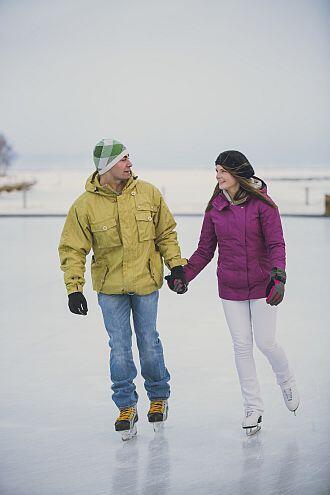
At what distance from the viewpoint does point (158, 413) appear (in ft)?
11.7

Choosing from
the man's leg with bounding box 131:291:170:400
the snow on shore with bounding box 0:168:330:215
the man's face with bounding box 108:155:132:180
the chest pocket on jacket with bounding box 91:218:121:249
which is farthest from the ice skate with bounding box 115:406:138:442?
the snow on shore with bounding box 0:168:330:215

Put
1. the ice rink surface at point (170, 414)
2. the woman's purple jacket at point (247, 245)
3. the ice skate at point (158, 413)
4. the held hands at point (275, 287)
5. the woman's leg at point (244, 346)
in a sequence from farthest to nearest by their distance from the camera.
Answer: the ice skate at point (158, 413)
the woman's leg at point (244, 346)
the woman's purple jacket at point (247, 245)
the held hands at point (275, 287)
the ice rink surface at point (170, 414)

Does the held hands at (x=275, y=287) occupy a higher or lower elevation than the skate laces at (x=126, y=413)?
higher

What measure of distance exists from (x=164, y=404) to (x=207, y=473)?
26.0 inches

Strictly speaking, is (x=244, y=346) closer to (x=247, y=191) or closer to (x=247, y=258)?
(x=247, y=258)

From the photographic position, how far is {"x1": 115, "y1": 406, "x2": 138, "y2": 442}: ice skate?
11.3 ft

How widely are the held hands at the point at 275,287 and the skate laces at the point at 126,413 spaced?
767mm

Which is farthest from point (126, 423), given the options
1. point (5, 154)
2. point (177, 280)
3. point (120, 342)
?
point (5, 154)

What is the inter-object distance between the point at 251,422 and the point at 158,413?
41 centimetres

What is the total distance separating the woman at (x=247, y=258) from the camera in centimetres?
335

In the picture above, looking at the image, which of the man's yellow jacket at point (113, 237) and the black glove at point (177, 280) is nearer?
the man's yellow jacket at point (113, 237)

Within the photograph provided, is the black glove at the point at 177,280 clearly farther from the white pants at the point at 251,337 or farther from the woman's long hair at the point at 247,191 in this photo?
the woman's long hair at the point at 247,191

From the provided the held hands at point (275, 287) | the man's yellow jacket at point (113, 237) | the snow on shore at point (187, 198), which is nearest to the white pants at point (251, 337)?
the held hands at point (275, 287)

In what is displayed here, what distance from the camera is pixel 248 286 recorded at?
339 centimetres
